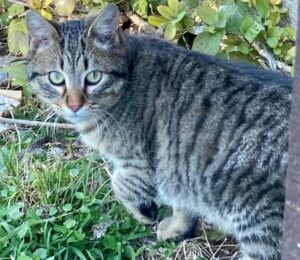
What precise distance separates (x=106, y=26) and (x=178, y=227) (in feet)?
2.96

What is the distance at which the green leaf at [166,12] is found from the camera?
4622 mm

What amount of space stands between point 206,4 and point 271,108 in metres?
1.62

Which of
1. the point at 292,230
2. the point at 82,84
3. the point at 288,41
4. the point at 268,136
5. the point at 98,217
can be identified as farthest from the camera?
the point at 288,41

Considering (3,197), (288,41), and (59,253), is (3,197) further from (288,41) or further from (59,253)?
(288,41)

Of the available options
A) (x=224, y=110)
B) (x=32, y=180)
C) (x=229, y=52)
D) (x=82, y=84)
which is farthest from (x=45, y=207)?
(x=229, y=52)

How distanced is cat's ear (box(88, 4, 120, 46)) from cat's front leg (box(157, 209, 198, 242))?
2.60 ft

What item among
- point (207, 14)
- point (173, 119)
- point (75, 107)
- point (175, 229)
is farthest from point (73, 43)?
point (207, 14)

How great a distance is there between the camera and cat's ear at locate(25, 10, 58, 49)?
137 inches

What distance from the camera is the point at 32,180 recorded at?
3.83 m

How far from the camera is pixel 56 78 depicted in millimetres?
3482

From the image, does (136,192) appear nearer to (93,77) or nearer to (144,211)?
(144,211)

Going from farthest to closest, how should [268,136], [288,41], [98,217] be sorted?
[288,41]
[98,217]
[268,136]

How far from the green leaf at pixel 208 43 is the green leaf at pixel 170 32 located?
16cm

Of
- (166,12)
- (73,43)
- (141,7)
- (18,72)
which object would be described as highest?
(73,43)
